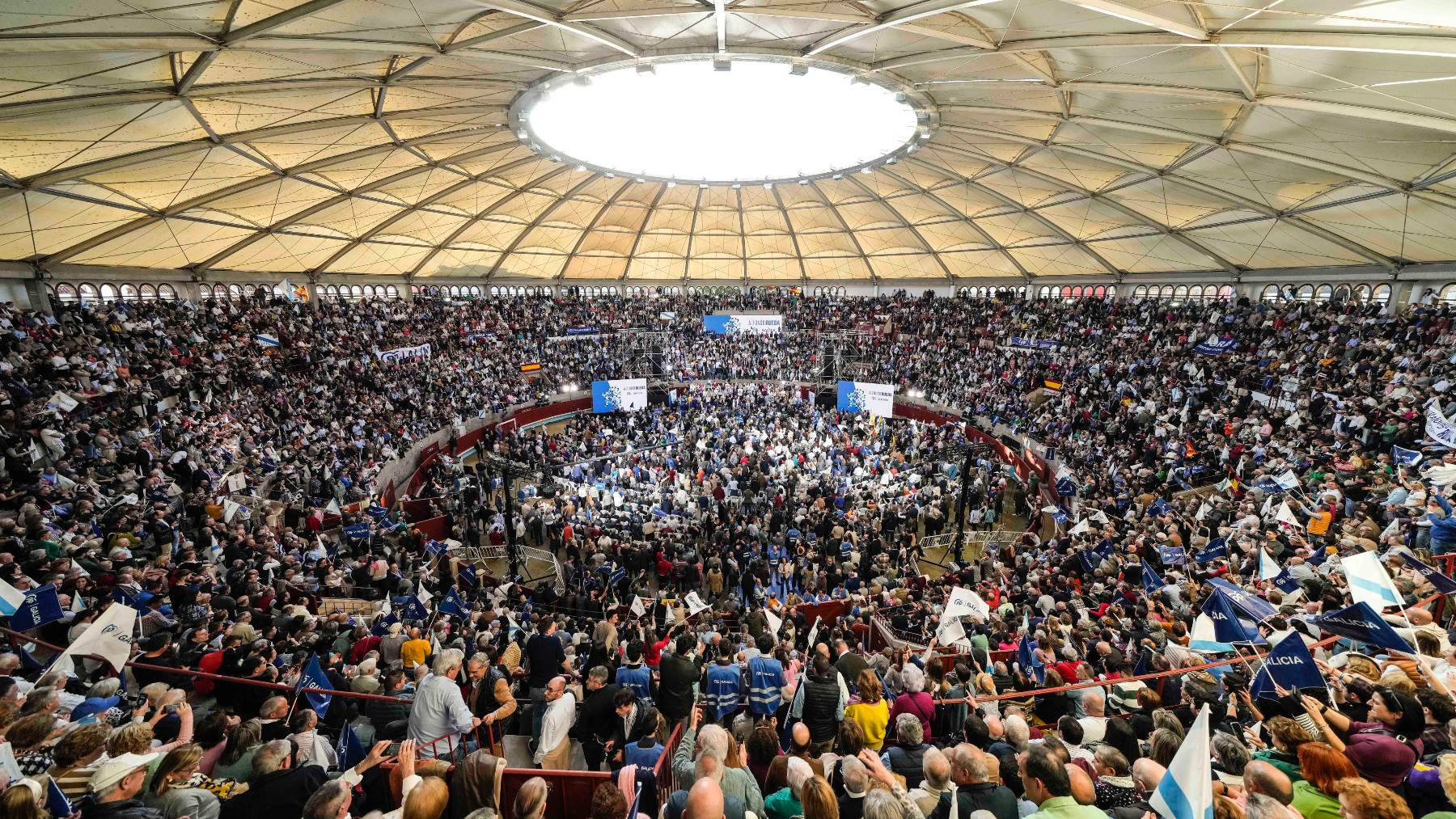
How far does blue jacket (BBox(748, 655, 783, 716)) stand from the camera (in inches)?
274

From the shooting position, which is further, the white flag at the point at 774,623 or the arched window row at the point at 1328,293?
the arched window row at the point at 1328,293

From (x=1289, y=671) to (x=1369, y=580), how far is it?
270 cm

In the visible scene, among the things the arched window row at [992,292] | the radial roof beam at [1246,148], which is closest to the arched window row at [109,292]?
the radial roof beam at [1246,148]

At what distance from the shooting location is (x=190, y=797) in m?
3.95

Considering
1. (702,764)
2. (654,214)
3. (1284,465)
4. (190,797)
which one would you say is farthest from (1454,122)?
(654,214)

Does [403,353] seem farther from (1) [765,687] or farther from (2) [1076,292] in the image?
(2) [1076,292]

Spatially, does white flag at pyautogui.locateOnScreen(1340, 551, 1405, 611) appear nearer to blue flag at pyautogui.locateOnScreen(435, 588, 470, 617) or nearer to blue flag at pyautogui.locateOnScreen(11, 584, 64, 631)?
blue flag at pyautogui.locateOnScreen(435, 588, 470, 617)

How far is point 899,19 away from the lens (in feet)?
47.2

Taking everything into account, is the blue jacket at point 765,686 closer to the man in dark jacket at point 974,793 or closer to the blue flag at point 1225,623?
the man in dark jacket at point 974,793

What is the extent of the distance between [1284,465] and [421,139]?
29.6 m

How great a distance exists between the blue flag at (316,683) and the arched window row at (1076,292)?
45.5 meters

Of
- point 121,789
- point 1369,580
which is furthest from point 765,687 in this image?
point 1369,580

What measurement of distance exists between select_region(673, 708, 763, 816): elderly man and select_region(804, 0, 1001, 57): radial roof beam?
14.1 meters

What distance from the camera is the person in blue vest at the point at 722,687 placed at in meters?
6.92
